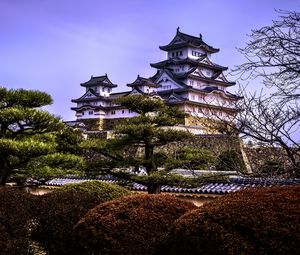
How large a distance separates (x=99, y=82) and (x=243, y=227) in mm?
45733

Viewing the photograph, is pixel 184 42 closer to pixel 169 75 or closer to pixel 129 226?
pixel 169 75

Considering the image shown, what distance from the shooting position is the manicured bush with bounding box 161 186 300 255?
3.87m

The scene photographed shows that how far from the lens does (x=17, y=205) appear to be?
20.9ft

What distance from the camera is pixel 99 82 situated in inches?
1927

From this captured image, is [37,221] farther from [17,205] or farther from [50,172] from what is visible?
[50,172]

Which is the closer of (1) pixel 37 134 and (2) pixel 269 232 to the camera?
(2) pixel 269 232

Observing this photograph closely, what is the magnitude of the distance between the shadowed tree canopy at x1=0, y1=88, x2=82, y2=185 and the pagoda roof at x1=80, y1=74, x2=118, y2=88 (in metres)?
37.0

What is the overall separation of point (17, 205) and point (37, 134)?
609 cm

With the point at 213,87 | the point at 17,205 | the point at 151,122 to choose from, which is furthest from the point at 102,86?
the point at 17,205

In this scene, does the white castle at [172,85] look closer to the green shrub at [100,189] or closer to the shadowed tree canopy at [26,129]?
the shadowed tree canopy at [26,129]

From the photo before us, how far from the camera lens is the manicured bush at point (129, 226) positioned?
5.32m

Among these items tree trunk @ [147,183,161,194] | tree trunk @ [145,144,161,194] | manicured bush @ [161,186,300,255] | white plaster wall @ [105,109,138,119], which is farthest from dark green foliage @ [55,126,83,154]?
white plaster wall @ [105,109,138,119]

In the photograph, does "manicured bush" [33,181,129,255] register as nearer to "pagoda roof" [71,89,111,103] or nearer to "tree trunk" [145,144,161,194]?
"tree trunk" [145,144,161,194]

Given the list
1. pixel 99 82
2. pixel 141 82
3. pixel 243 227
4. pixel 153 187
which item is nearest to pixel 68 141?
pixel 153 187
